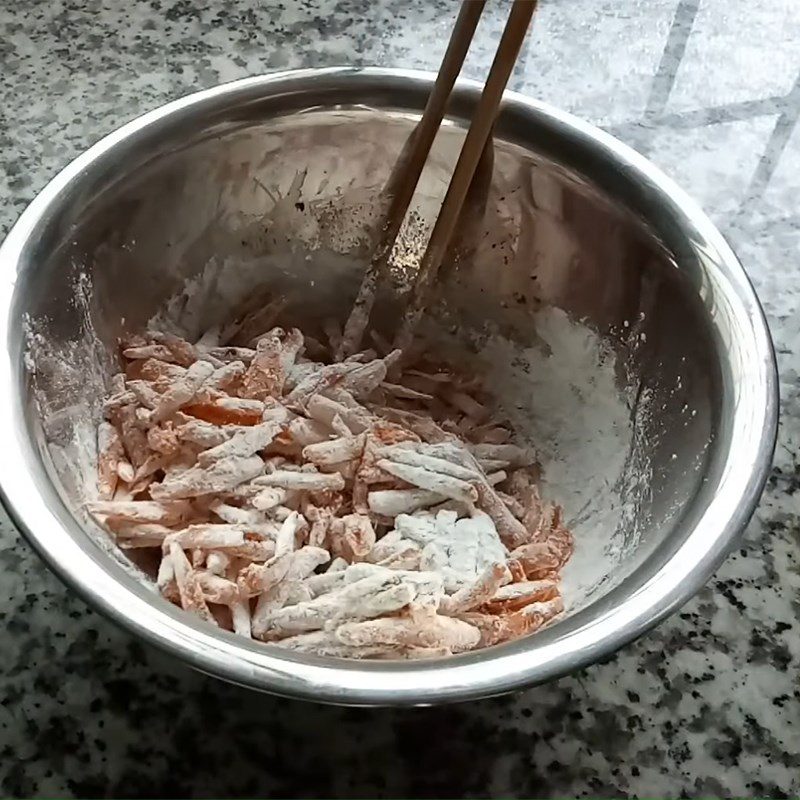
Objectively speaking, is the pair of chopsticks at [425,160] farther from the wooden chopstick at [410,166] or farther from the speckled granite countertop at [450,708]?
the speckled granite countertop at [450,708]

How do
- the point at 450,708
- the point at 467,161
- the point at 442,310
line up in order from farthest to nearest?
the point at 442,310 < the point at 467,161 < the point at 450,708

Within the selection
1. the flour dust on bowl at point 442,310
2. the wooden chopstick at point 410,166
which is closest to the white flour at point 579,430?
the flour dust on bowl at point 442,310

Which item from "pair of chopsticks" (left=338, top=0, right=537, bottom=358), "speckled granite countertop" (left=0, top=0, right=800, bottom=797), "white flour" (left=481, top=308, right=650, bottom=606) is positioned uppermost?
"pair of chopsticks" (left=338, top=0, right=537, bottom=358)

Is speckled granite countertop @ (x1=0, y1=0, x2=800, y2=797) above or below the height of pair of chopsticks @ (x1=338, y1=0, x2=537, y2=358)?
below

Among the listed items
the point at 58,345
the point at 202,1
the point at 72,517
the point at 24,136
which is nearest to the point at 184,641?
the point at 72,517

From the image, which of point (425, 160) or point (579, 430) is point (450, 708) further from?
point (425, 160)

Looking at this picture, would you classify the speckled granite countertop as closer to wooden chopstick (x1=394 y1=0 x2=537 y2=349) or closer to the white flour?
the white flour

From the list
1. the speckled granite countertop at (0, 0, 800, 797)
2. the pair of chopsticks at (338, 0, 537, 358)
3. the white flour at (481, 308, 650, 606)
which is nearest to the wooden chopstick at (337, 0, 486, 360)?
the pair of chopsticks at (338, 0, 537, 358)

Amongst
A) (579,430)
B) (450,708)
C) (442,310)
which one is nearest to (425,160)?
(442,310)

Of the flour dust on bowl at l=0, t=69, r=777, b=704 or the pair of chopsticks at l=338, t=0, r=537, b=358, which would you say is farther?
the pair of chopsticks at l=338, t=0, r=537, b=358
